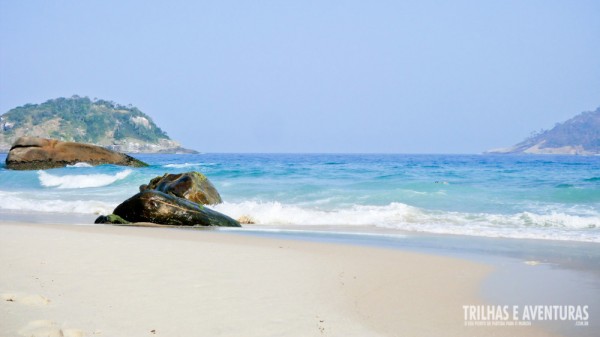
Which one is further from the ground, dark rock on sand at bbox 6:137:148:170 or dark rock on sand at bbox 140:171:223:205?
dark rock on sand at bbox 6:137:148:170

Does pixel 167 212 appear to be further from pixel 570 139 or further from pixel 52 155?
pixel 570 139

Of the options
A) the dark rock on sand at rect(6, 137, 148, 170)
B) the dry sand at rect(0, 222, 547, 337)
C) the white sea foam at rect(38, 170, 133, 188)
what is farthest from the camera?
the dark rock on sand at rect(6, 137, 148, 170)

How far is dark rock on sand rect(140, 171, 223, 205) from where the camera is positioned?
17203 millimetres

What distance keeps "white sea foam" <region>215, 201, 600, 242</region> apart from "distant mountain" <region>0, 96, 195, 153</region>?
149662 millimetres

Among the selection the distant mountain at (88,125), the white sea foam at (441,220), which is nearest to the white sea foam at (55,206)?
the white sea foam at (441,220)

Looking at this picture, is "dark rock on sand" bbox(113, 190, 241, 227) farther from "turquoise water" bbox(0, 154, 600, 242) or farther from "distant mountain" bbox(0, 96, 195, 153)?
"distant mountain" bbox(0, 96, 195, 153)

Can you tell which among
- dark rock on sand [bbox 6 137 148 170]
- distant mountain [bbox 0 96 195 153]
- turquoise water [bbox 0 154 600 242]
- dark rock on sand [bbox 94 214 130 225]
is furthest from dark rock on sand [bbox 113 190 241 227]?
distant mountain [bbox 0 96 195 153]

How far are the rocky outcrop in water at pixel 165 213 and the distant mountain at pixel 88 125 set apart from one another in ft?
495

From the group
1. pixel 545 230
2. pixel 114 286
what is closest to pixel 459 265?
pixel 114 286

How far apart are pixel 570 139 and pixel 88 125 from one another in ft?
458

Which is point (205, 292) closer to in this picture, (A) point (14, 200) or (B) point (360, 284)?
(B) point (360, 284)

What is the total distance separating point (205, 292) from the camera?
555cm

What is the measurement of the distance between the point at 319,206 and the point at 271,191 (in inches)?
191

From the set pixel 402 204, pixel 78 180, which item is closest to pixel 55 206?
pixel 402 204
